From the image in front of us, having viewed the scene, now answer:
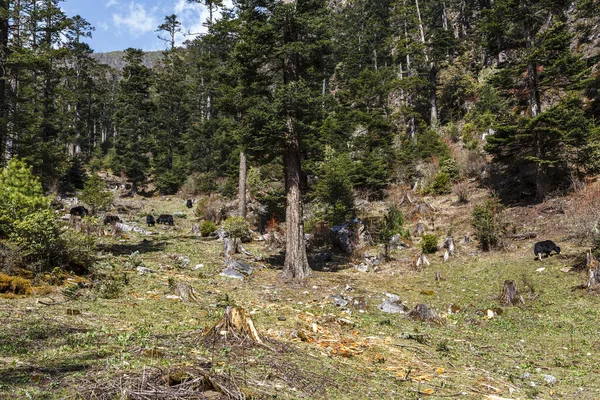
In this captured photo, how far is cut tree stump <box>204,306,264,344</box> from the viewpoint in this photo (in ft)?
17.7

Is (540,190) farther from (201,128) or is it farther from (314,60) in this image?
(201,128)

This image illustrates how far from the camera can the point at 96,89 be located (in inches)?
2087

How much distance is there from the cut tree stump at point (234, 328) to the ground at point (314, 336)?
16cm

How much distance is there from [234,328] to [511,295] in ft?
26.1

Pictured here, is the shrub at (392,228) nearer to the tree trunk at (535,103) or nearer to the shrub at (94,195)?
the tree trunk at (535,103)

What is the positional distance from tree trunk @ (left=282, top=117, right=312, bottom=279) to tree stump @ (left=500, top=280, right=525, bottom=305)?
5.71 meters

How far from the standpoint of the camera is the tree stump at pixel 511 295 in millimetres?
9648

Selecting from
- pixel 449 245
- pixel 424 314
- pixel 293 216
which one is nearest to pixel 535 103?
pixel 449 245

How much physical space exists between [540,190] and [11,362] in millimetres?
18785

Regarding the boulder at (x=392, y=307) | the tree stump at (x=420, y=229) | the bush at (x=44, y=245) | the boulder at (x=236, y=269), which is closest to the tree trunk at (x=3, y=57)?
the bush at (x=44, y=245)

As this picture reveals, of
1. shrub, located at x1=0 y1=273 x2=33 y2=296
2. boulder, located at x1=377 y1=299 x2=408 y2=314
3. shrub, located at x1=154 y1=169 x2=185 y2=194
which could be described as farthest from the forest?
shrub, located at x1=154 y1=169 x2=185 y2=194

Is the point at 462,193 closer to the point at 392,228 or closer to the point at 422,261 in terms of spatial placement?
the point at 392,228

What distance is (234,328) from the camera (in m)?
5.45

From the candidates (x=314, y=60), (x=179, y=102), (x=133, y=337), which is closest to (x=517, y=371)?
(x=133, y=337)
